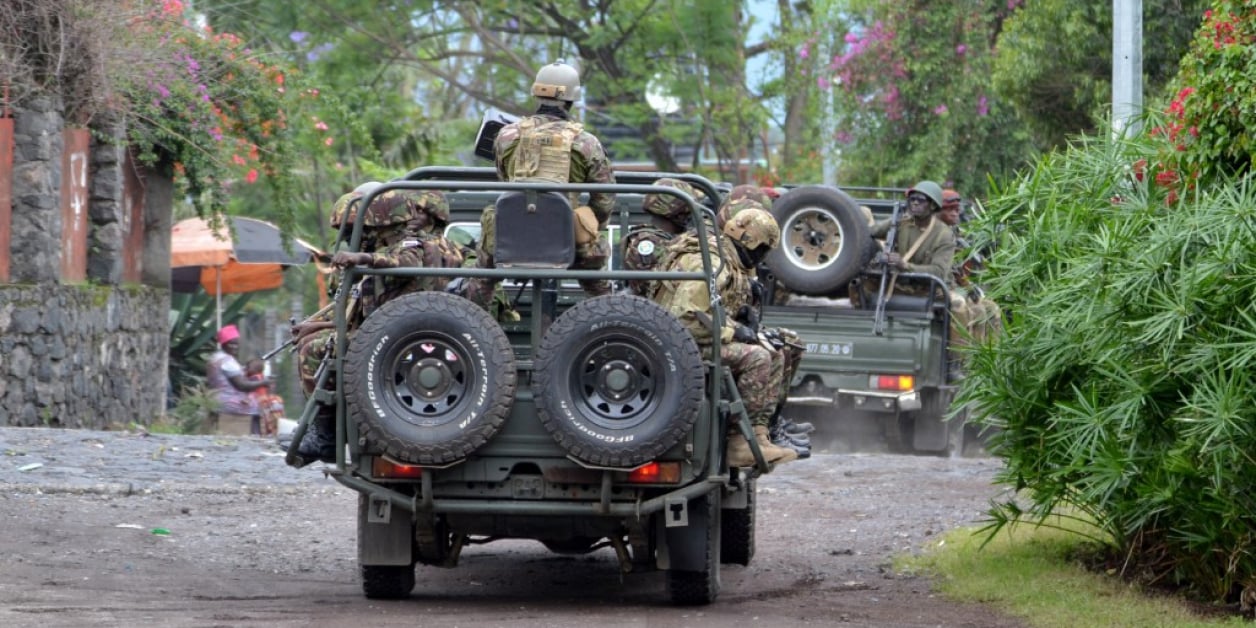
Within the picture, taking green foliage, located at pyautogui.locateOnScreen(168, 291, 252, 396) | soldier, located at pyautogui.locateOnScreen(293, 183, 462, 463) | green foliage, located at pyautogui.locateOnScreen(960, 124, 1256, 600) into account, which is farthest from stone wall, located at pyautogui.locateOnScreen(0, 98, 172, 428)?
green foliage, located at pyautogui.locateOnScreen(960, 124, 1256, 600)

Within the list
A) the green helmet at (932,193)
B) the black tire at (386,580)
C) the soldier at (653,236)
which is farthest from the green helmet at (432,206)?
the green helmet at (932,193)

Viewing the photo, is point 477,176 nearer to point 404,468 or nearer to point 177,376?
point 404,468

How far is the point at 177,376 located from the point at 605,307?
14.2 metres

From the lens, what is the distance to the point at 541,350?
730cm

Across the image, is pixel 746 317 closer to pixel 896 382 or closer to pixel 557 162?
pixel 557 162

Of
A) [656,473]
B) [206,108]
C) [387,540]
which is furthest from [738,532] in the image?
[206,108]

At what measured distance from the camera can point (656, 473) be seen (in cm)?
751

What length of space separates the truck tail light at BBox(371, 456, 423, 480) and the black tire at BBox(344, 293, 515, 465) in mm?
198

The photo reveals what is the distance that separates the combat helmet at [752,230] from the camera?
8.50 m

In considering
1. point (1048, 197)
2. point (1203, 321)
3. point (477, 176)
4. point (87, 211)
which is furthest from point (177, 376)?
point (1203, 321)

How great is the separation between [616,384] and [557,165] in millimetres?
1231

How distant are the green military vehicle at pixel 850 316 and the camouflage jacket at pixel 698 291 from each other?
244 inches

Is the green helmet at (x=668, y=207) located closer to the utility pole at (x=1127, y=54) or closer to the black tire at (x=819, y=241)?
the utility pole at (x=1127, y=54)

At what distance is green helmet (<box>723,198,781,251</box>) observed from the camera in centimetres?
850
